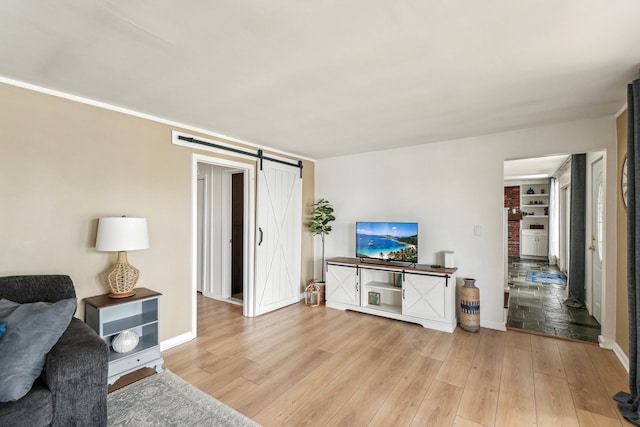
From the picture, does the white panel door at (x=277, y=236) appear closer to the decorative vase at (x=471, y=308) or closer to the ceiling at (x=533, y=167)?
the decorative vase at (x=471, y=308)

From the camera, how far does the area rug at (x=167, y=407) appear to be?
2025mm

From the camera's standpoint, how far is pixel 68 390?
5.36 ft

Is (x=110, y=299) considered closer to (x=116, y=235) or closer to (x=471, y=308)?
(x=116, y=235)

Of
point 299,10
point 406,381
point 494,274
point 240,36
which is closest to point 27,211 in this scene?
point 240,36

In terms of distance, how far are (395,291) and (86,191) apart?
12.5 feet

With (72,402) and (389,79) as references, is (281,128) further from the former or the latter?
(72,402)

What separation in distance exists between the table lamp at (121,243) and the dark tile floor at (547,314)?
13.9 ft

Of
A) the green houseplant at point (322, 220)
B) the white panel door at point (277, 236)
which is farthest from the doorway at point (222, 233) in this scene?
the green houseplant at point (322, 220)

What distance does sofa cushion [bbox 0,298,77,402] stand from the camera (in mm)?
1520

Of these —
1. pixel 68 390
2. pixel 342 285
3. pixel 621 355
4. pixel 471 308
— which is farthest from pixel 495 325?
pixel 68 390

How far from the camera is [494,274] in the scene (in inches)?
145

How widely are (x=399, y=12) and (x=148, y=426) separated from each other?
114 inches

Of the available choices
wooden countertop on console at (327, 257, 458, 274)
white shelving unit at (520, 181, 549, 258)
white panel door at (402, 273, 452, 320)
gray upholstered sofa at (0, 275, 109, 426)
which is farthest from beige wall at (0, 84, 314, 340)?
white shelving unit at (520, 181, 549, 258)

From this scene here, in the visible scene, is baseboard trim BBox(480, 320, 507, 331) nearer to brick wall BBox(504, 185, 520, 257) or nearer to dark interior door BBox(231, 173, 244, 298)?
dark interior door BBox(231, 173, 244, 298)
